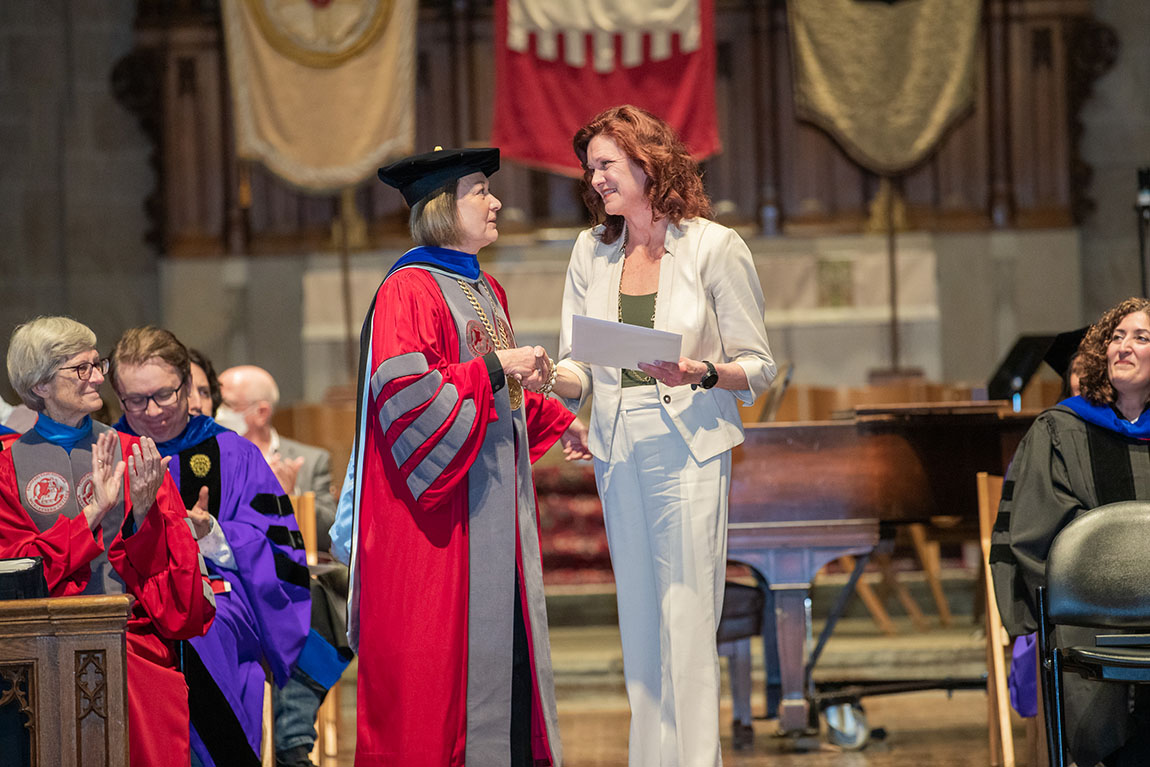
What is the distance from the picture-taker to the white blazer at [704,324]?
364cm

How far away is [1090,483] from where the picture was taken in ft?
13.8

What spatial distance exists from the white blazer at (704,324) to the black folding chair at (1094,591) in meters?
0.97

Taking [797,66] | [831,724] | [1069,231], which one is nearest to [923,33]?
[797,66]

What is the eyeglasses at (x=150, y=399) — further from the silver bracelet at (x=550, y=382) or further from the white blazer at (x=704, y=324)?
the white blazer at (x=704, y=324)

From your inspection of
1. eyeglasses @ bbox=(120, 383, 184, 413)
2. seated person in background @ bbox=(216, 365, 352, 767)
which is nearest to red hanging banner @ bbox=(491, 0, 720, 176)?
seated person in background @ bbox=(216, 365, 352, 767)

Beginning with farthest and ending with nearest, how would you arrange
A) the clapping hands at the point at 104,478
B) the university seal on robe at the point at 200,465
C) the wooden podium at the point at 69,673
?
the university seal on robe at the point at 200,465 → the clapping hands at the point at 104,478 → the wooden podium at the point at 69,673

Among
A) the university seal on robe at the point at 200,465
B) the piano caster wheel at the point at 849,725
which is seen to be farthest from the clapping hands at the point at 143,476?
the piano caster wheel at the point at 849,725

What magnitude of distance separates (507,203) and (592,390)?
618 cm

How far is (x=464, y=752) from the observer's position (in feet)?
11.4

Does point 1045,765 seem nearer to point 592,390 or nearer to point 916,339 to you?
point 592,390

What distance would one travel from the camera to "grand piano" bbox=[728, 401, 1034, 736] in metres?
5.12

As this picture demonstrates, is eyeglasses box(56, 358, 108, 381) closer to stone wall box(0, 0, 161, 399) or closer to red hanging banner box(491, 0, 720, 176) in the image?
red hanging banner box(491, 0, 720, 176)

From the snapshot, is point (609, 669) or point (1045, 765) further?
point (609, 669)

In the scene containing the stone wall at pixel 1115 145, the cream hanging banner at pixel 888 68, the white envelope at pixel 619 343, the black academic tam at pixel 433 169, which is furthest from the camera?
the stone wall at pixel 1115 145
